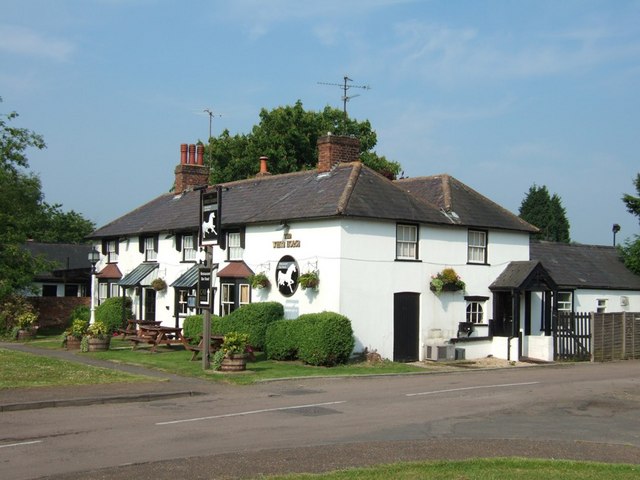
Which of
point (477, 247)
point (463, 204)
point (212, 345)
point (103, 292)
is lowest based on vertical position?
point (212, 345)

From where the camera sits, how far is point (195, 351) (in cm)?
2522

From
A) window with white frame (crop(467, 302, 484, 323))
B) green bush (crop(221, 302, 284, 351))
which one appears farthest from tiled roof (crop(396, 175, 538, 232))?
green bush (crop(221, 302, 284, 351))

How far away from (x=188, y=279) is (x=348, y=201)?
8723 millimetres

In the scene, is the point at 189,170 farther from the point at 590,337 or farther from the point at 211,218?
the point at 590,337

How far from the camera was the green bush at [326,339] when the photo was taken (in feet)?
78.1

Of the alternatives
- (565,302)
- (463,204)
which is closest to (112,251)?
(463,204)

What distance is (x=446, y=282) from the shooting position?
27.2 meters

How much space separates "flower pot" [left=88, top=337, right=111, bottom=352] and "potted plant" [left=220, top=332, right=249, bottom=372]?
24.9 feet

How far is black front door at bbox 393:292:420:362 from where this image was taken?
26.5 m

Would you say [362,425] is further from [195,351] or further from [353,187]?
[353,187]

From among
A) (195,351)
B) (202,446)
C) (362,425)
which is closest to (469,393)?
(362,425)

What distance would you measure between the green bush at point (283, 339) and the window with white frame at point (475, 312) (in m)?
6.89

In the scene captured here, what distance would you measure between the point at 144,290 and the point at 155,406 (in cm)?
2052

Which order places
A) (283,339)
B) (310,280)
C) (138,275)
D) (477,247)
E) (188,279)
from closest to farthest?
(283,339)
(310,280)
(477,247)
(188,279)
(138,275)
